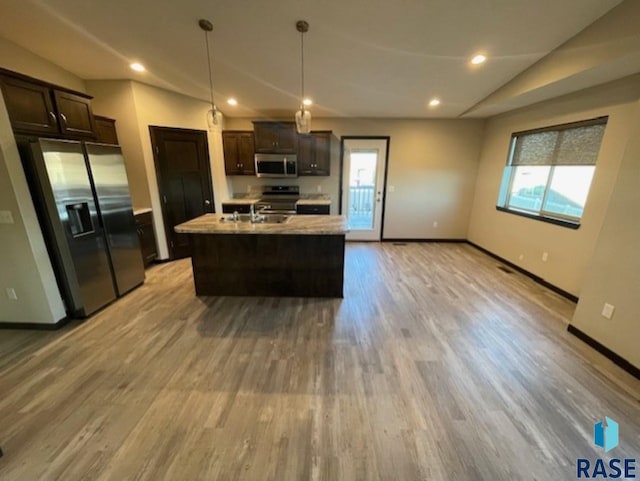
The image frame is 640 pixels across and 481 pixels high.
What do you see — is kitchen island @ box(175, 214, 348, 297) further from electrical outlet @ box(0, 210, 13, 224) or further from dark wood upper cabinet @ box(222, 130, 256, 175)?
dark wood upper cabinet @ box(222, 130, 256, 175)

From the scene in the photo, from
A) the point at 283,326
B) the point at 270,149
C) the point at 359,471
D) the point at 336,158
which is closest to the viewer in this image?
the point at 359,471

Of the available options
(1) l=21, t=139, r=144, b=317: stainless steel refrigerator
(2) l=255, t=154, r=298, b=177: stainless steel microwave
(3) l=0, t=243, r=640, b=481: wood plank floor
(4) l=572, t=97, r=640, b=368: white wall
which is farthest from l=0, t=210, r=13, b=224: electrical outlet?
(4) l=572, t=97, r=640, b=368: white wall

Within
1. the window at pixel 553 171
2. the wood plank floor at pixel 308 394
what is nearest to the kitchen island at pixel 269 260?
the wood plank floor at pixel 308 394

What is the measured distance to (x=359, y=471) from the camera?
1378mm

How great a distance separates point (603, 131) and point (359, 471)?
410 cm

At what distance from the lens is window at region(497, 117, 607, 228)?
10.0 feet

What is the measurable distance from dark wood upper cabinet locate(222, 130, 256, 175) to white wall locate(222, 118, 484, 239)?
12.7 inches

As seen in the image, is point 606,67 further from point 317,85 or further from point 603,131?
point 317,85

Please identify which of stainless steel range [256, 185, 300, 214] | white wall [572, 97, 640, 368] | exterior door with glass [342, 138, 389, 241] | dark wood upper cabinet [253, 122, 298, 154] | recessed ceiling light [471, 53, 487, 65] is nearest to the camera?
white wall [572, 97, 640, 368]

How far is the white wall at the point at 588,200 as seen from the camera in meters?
2.69

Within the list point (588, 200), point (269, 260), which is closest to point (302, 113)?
point (269, 260)

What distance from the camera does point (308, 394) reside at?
1.85 meters

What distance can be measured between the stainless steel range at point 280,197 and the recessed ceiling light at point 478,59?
11.3 ft

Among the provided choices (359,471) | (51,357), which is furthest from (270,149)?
(359,471)
